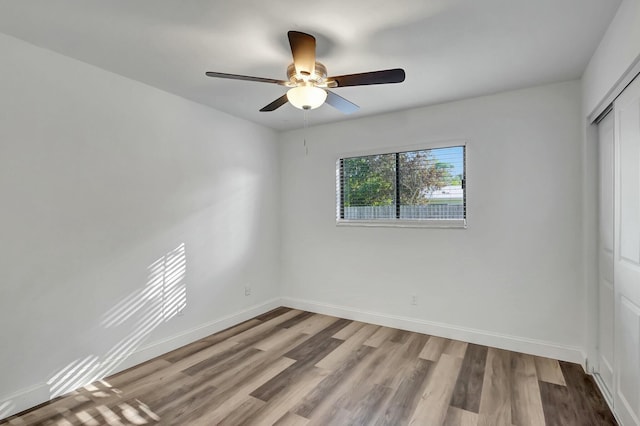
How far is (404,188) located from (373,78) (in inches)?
75.8

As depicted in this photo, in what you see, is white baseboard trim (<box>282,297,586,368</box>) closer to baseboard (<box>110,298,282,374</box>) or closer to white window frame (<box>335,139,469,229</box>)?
baseboard (<box>110,298,282,374</box>)

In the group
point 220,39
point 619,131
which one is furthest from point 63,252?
point 619,131

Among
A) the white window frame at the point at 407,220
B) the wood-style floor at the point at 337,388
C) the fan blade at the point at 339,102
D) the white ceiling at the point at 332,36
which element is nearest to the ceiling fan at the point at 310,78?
the fan blade at the point at 339,102

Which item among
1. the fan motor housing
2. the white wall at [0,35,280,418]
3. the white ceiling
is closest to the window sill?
the white ceiling

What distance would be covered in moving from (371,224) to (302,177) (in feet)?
3.93

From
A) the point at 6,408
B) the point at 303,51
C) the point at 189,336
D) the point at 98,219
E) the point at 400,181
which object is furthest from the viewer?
the point at 400,181

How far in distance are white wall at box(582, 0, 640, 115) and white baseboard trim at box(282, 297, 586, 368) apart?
6.76 ft

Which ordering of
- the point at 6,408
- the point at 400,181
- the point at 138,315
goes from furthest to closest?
the point at 400,181 < the point at 138,315 < the point at 6,408

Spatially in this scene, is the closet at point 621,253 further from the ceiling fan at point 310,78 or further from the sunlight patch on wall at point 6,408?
the sunlight patch on wall at point 6,408

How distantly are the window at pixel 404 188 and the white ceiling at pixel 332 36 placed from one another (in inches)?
33.6

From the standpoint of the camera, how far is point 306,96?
2.02 metres

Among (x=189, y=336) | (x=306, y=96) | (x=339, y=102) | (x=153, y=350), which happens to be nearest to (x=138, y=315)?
(x=153, y=350)

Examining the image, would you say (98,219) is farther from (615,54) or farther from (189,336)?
(615,54)

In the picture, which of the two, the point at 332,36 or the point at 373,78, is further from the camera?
the point at 332,36
